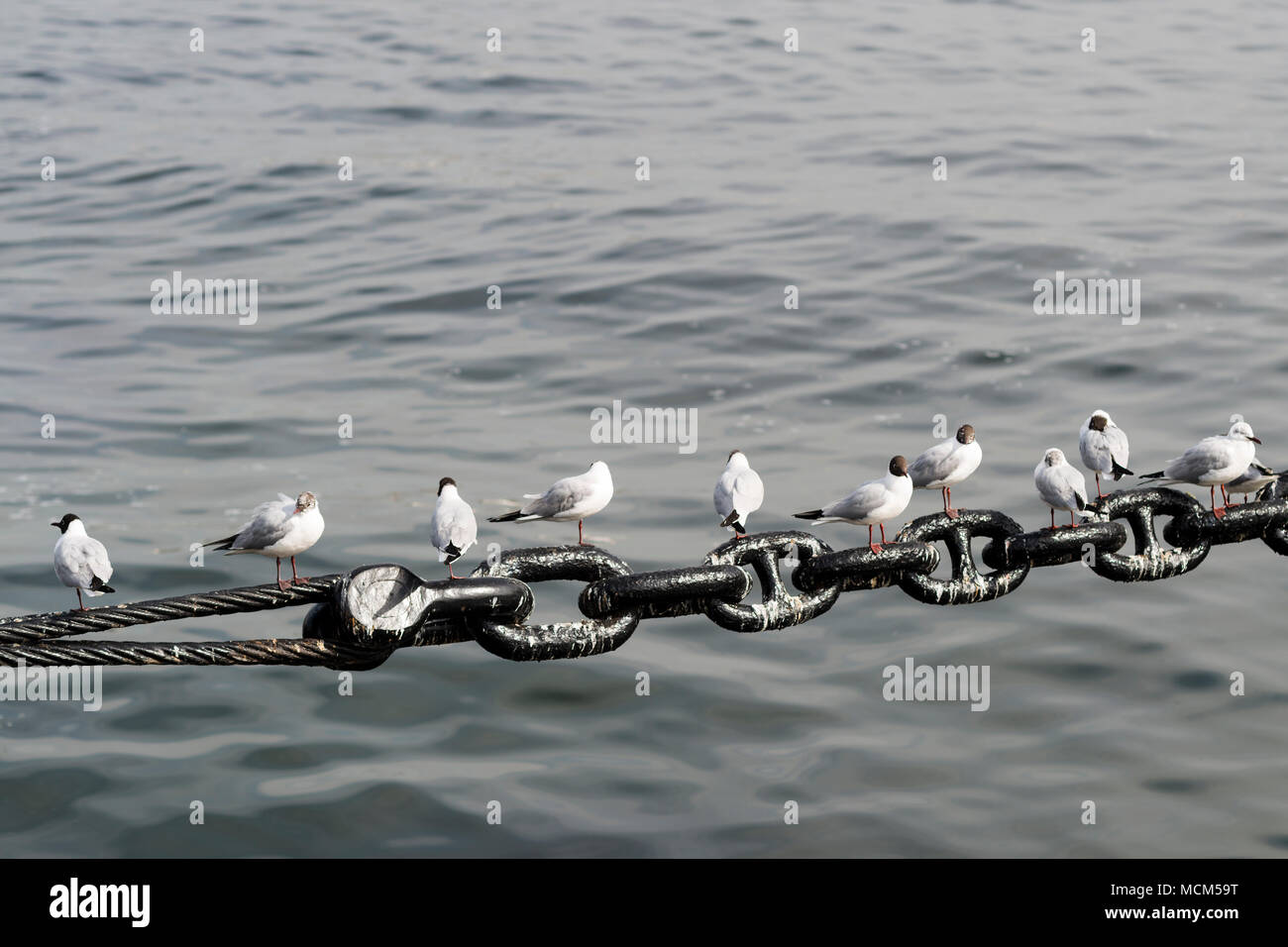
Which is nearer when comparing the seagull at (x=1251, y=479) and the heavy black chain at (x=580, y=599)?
the heavy black chain at (x=580, y=599)

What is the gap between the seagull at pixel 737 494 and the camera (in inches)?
190

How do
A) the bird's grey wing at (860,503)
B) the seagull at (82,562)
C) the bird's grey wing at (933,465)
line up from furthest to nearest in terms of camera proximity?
the seagull at (82,562) → the bird's grey wing at (933,465) → the bird's grey wing at (860,503)

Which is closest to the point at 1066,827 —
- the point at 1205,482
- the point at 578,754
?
the point at 578,754

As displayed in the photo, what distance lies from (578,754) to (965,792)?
187 cm

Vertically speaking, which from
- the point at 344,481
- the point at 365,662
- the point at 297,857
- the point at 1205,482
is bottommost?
the point at 297,857

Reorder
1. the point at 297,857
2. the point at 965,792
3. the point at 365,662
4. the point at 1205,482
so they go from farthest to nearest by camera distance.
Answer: the point at 965,792 → the point at 297,857 → the point at 1205,482 → the point at 365,662

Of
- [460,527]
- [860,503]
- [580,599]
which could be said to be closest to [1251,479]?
[860,503]

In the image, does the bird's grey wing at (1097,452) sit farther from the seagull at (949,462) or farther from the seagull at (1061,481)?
the seagull at (1061,481)

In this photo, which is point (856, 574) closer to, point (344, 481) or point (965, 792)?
point (965, 792)

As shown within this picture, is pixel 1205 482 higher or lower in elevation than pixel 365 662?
higher

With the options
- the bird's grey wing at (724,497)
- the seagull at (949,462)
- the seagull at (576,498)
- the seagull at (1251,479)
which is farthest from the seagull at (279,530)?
the seagull at (1251,479)

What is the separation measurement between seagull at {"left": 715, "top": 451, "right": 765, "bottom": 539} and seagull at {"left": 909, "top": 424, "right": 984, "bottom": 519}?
0.67 metres

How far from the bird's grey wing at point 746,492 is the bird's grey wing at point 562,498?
476 mm

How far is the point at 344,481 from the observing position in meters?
11.1
